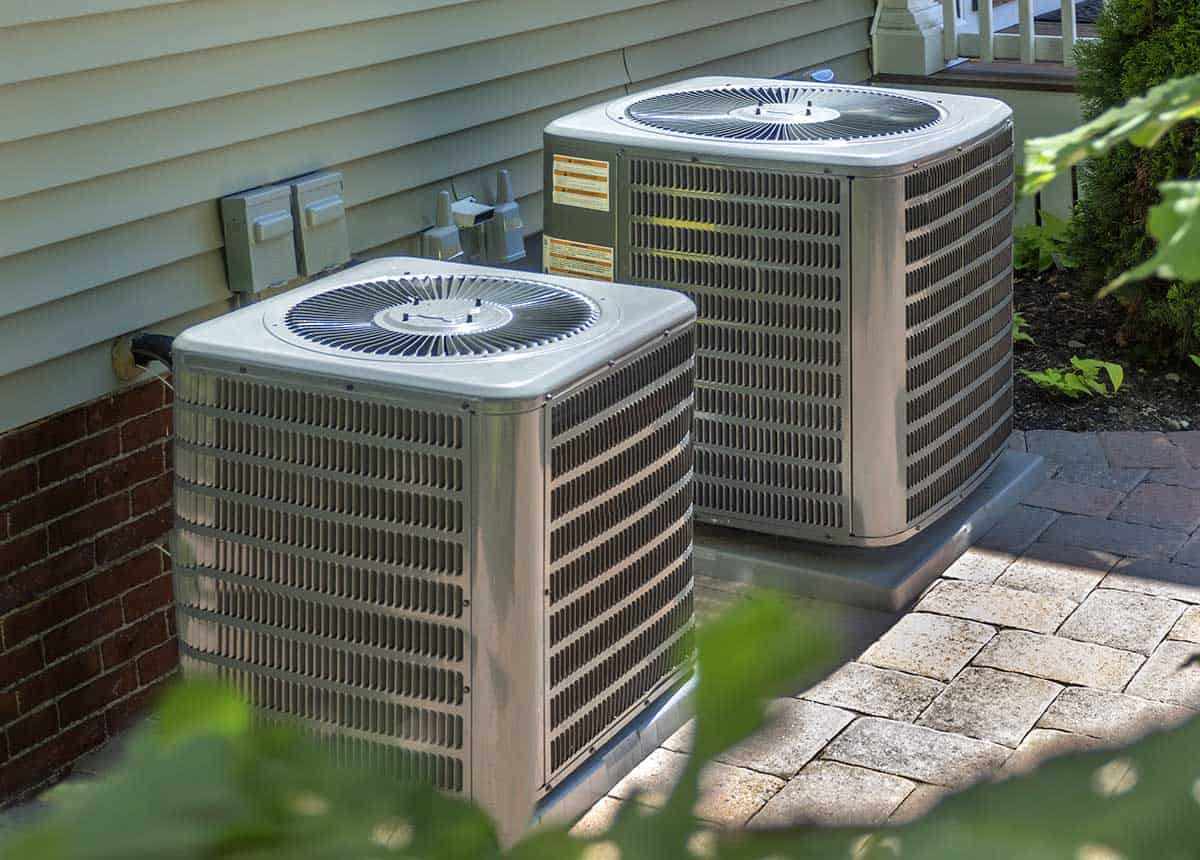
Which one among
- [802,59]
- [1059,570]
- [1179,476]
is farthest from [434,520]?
[802,59]

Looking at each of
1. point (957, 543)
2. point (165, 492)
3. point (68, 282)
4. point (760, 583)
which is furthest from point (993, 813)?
point (957, 543)

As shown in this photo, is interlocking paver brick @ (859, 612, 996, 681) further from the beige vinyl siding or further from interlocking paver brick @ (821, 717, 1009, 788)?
the beige vinyl siding

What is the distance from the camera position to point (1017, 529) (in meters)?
4.59

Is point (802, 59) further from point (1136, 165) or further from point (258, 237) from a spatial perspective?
point (258, 237)

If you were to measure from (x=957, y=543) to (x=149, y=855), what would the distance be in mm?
4172

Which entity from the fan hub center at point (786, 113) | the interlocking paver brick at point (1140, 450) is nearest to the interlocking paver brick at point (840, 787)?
the fan hub center at point (786, 113)

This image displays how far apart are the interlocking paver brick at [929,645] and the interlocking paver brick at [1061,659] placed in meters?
0.05

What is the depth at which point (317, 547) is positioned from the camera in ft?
9.49

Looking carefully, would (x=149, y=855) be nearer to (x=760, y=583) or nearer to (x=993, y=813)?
(x=993, y=813)

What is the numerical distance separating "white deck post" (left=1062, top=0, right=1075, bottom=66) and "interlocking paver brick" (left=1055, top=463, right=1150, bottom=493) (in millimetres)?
2499

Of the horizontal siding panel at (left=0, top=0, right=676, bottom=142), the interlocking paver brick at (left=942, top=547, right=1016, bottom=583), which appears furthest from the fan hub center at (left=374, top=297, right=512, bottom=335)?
the interlocking paver brick at (left=942, top=547, right=1016, bottom=583)

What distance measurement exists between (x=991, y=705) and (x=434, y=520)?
1.58 metres

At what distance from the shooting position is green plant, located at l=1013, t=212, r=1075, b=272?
6.67 metres

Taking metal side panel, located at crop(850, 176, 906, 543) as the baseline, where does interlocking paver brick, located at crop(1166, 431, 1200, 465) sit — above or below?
below
